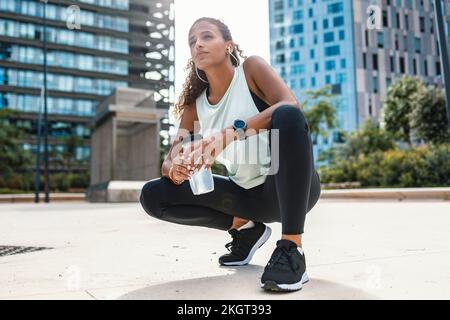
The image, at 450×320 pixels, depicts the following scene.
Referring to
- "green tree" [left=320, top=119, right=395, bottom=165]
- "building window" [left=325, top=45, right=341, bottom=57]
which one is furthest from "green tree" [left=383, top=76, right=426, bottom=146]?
"building window" [left=325, top=45, right=341, bottom=57]

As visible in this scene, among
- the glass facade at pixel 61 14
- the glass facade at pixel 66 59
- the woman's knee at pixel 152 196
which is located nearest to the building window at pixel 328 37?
the glass facade at pixel 61 14

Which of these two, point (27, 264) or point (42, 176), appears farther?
point (42, 176)

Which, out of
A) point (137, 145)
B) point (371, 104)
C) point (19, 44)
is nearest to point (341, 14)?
point (371, 104)

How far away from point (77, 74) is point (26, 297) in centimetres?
5489

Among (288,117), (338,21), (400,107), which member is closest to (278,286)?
(288,117)

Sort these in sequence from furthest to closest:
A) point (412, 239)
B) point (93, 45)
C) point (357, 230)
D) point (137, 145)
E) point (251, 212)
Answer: point (93, 45) → point (137, 145) → point (357, 230) → point (412, 239) → point (251, 212)

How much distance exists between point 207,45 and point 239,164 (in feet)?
2.02

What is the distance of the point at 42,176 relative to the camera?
4541cm

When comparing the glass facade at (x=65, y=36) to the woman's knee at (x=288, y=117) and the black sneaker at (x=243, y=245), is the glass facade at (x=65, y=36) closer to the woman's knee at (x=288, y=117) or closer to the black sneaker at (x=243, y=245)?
the black sneaker at (x=243, y=245)

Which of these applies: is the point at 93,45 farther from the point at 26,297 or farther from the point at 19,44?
the point at 26,297

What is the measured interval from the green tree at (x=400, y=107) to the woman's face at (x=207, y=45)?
29.0 metres

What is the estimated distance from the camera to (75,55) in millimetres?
52844

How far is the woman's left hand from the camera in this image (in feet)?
6.27

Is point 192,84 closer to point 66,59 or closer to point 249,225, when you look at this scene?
point 249,225
